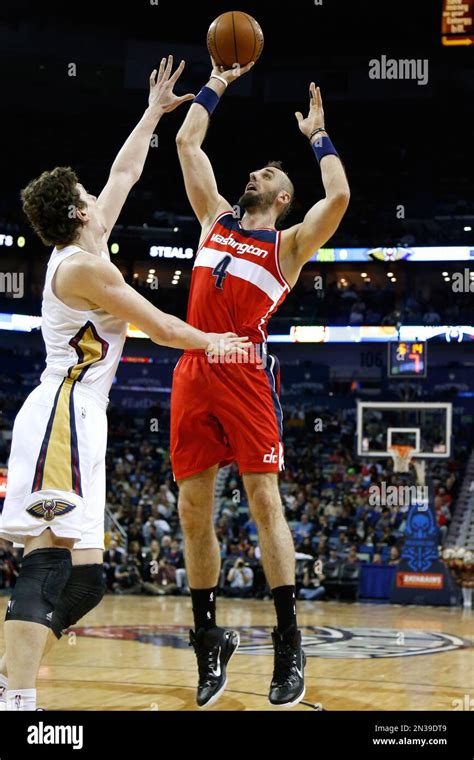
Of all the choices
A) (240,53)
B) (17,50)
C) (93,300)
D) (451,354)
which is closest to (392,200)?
(451,354)

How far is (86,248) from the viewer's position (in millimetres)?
4633

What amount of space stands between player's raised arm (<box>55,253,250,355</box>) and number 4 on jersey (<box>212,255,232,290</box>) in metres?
1.14

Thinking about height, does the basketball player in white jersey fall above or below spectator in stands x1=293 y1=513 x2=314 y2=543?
above

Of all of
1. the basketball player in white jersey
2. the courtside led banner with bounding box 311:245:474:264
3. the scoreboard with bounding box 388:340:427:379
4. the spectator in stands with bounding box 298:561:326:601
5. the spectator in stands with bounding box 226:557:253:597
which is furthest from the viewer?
the courtside led banner with bounding box 311:245:474:264

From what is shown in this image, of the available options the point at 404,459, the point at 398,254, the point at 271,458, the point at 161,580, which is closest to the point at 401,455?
the point at 404,459

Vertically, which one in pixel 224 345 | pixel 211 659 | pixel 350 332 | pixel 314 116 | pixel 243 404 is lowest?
A: pixel 211 659

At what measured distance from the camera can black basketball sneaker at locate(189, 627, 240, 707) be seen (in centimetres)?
521

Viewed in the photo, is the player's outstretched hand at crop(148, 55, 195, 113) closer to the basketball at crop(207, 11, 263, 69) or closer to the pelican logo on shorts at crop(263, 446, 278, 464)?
the basketball at crop(207, 11, 263, 69)

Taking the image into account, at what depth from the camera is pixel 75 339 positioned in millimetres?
4465

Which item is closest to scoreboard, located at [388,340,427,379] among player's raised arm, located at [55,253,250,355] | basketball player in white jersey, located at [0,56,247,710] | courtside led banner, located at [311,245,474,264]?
courtside led banner, located at [311,245,474,264]

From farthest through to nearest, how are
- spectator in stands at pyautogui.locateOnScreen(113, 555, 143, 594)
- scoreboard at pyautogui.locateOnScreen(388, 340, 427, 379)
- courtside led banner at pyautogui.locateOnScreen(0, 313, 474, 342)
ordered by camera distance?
1. courtside led banner at pyautogui.locateOnScreen(0, 313, 474, 342)
2. scoreboard at pyautogui.locateOnScreen(388, 340, 427, 379)
3. spectator in stands at pyautogui.locateOnScreen(113, 555, 143, 594)

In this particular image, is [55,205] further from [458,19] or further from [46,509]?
[458,19]

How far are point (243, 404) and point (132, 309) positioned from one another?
1.19 meters

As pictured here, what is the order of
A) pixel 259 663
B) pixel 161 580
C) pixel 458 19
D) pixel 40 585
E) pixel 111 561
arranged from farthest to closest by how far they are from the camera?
pixel 458 19 < pixel 111 561 < pixel 161 580 < pixel 259 663 < pixel 40 585
